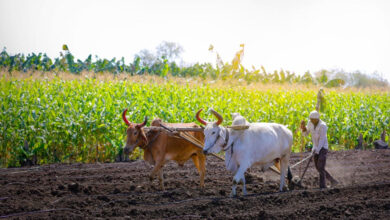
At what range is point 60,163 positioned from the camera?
1369cm

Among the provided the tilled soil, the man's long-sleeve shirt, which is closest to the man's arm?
the man's long-sleeve shirt

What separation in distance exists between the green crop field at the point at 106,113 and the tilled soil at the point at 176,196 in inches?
55.3

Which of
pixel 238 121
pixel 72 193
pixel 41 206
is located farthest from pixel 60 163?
pixel 238 121

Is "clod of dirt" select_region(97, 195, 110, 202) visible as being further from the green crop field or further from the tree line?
the tree line

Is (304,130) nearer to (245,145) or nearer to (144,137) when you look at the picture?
(245,145)

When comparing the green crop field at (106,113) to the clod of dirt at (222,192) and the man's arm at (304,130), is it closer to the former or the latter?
the clod of dirt at (222,192)

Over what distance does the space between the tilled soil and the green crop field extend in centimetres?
140

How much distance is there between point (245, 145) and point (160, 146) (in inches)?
71.4

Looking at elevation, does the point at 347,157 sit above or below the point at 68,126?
below

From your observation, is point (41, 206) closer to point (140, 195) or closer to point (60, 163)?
point (140, 195)

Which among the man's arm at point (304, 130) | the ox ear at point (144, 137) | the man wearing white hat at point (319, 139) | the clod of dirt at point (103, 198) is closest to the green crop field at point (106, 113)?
the ox ear at point (144, 137)

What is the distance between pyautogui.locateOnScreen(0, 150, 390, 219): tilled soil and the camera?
7.61m

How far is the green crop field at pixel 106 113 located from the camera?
544 inches

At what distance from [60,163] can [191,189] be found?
18.0ft
